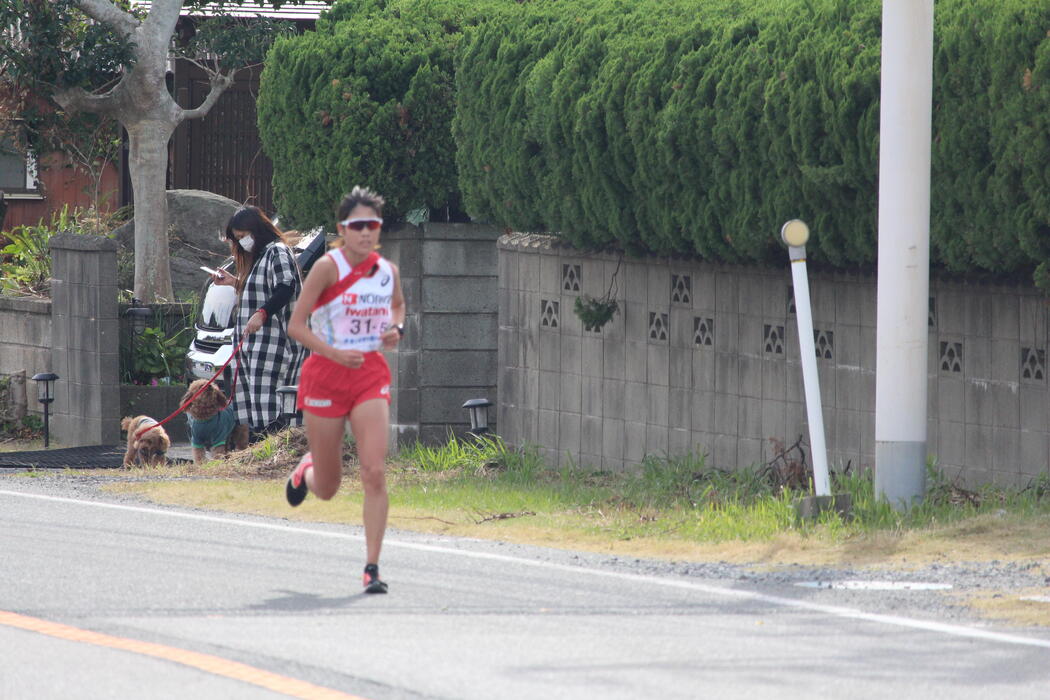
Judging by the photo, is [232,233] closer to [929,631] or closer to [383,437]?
[383,437]

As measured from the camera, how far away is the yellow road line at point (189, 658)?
223 inches

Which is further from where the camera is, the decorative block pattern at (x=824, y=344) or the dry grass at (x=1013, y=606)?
the decorative block pattern at (x=824, y=344)

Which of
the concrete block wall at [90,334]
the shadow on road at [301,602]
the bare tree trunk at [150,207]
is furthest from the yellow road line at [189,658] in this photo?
the bare tree trunk at [150,207]

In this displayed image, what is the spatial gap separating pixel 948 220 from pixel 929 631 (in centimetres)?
339

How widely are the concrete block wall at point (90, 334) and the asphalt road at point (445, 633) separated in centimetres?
697

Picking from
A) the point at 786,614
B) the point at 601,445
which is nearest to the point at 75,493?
the point at 601,445

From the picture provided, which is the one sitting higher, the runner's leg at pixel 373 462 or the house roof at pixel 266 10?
Result: the house roof at pixel 266 10

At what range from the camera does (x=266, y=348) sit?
1241 centimetres

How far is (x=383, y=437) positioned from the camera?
7539mm

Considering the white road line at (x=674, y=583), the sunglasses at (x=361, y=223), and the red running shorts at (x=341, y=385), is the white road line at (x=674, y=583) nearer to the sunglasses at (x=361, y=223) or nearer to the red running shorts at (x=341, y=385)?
the red running shorts at (x=341, y=385)

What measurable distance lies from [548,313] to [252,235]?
2325mm

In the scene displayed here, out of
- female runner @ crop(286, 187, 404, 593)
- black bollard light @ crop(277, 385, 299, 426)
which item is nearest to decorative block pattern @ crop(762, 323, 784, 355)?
black bollard light @ crop(277, 385, 299, 426)

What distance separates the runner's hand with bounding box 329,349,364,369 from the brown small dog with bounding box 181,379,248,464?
5.61 m

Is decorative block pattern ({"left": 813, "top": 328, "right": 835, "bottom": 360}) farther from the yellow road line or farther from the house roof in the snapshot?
the house roof
